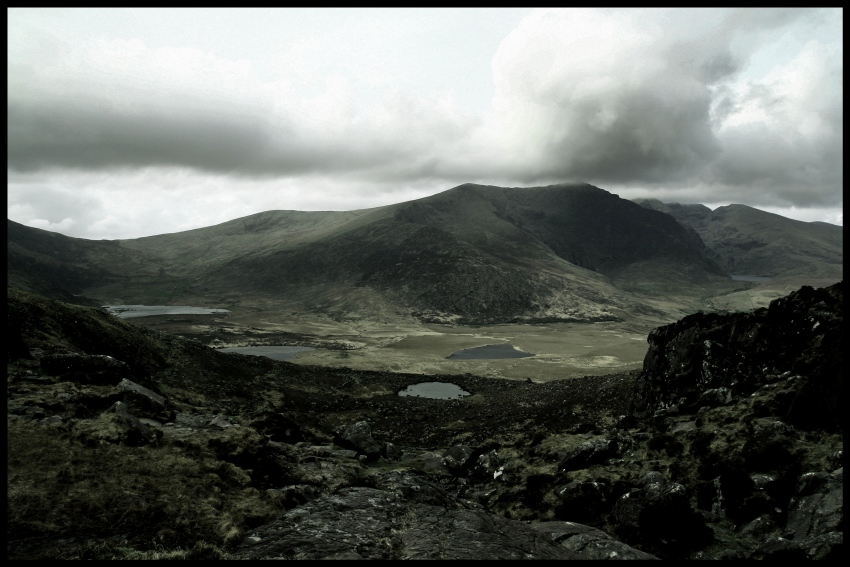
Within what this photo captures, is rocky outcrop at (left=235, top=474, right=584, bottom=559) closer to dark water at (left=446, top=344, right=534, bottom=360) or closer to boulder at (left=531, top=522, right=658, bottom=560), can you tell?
boulder at (left=531, top=522, right=658, bottom=560)

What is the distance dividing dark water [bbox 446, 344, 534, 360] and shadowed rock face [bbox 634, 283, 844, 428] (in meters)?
96.1

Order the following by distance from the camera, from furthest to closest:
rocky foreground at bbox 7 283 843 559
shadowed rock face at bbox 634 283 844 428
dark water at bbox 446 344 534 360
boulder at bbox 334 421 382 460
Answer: dark water at bbox 446 344 534 360
boulder at bbox 334 421 382 460
shadowed rock face at bbox 634 283 844 428
rocky foreground at bbox 7 283 843 559

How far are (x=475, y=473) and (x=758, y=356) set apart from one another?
2011 centimetres

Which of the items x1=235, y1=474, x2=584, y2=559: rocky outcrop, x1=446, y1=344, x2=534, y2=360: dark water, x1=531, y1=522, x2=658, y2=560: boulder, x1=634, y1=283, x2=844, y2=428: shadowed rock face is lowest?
x1=446, y1=344, x2=534, y2=360: dark water

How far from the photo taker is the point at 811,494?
1558 centimetres

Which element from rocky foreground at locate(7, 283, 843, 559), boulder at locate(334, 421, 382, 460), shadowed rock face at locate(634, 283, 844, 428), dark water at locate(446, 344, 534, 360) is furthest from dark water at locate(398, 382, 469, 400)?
dark water at locate(446, 344, 534, 360)

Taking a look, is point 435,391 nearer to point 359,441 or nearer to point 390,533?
point 359,441

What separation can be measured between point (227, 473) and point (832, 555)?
20.6 metres

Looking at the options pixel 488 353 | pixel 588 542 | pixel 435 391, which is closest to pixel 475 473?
pixel 588 542

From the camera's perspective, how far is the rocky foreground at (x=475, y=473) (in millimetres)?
13391

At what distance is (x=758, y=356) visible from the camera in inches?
1126

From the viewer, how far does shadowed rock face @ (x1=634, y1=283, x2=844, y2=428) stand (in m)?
20.7
